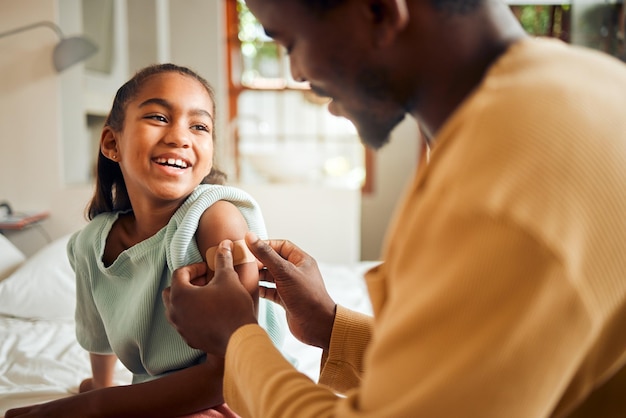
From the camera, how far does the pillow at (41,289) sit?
157 cm

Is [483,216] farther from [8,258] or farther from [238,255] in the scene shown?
[8,258]

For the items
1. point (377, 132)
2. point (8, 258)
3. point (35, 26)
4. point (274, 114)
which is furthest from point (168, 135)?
point (274, 114)

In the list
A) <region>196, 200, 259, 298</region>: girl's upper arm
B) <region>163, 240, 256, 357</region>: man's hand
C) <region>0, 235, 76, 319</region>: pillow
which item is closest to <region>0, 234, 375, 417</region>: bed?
<region>0, 235, 76, 319</region>: pillow

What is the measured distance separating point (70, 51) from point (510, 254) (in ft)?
6.73

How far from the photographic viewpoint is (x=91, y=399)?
0.84m

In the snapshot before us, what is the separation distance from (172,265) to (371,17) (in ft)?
1.70

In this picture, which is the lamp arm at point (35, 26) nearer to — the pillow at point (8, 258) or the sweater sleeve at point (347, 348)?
the pillow at point (8, 258)

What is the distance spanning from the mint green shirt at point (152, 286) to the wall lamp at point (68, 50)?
1272 mm

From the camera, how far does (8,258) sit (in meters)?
1.70

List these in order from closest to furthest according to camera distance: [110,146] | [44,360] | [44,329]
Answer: [110,146]
[44,360]
[44,329]

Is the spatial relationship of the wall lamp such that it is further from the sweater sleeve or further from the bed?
the sweater sleeve

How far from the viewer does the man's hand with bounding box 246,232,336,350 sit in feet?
2.60

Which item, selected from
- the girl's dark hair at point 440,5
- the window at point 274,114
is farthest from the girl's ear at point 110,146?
the window at point 274,114

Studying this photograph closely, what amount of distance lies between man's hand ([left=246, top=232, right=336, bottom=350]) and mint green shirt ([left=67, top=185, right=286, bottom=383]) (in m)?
0.09
